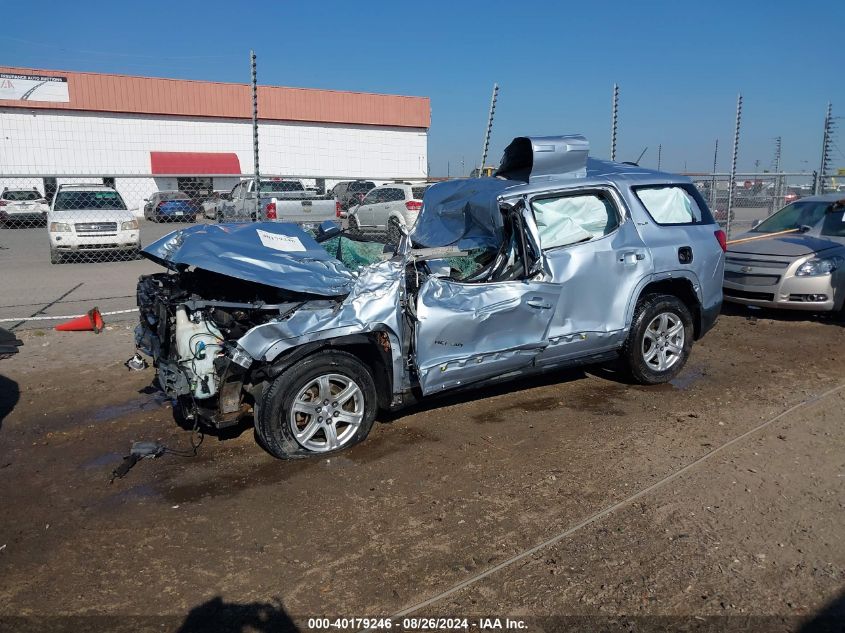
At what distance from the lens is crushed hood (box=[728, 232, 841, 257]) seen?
344 inches

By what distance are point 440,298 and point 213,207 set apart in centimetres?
999

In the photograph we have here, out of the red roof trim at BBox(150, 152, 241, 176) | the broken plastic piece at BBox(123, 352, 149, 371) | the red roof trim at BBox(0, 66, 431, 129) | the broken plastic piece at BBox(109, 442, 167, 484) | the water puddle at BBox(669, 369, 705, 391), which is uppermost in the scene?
the red roof trim at BBox(0, 66, 431, 129)

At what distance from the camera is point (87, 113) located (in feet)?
119

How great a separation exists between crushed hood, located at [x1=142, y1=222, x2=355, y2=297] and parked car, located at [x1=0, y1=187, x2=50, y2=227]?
34.4 feet

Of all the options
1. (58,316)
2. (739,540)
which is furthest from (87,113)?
(739,540)

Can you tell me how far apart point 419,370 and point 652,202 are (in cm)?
278

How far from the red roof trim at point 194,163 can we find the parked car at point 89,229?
24123 millimetres

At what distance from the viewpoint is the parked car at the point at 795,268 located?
333 inches

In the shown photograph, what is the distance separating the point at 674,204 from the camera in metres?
6.19

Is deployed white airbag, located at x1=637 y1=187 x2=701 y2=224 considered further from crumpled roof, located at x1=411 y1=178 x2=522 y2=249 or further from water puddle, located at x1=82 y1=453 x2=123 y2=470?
water puddle, located at x1=82 y1=453 x2=123 y2=470

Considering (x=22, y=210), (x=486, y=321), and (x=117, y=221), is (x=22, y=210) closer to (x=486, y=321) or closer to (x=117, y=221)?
(x=117, y=221)

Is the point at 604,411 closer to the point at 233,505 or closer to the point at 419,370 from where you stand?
the point at 419,370

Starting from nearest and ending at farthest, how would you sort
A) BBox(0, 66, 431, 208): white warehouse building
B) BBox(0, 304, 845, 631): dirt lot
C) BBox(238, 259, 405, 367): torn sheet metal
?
BBox(0, 304, 845, 631): dirt lot
BBox(238, 259, 405, 367): torn sheet metal
BBox(0, 66, 431, 208): white warehouse building

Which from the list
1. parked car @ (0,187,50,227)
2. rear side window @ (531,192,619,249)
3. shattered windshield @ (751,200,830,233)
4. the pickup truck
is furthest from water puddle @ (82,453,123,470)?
parked car @ (0,187,50,227)
